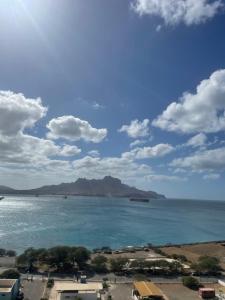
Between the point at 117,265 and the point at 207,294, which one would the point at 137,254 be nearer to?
the point at 117,265

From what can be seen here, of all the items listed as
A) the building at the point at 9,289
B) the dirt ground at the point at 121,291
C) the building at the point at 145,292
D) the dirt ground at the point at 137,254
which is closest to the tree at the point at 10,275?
the building at the point at 9,289

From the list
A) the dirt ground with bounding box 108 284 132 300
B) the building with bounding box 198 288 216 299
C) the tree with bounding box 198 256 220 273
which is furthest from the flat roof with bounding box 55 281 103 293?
the tree with bounding box 198 256 220 273

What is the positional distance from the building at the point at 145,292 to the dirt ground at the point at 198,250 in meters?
32.0

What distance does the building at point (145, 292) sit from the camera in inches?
1341

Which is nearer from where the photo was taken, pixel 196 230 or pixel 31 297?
pixel 31 297

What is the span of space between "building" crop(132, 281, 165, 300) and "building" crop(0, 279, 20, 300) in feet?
39.8

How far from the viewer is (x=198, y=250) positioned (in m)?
77.7

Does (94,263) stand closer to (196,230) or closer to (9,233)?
(9,233)

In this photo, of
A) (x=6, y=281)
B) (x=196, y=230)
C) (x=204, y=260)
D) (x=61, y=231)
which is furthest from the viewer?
(x=196, y=230)

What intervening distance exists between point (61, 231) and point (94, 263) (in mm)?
58784

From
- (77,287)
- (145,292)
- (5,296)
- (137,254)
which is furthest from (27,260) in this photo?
(137,254)

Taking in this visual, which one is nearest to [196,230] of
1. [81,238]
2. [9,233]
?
[81,238]

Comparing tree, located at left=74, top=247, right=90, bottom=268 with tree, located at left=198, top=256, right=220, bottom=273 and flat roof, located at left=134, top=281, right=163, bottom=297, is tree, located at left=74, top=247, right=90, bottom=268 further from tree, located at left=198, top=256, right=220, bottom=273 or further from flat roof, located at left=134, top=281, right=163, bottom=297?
tree, located at left=198, top=256, right=220, bottom=273

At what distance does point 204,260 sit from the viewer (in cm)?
4972
